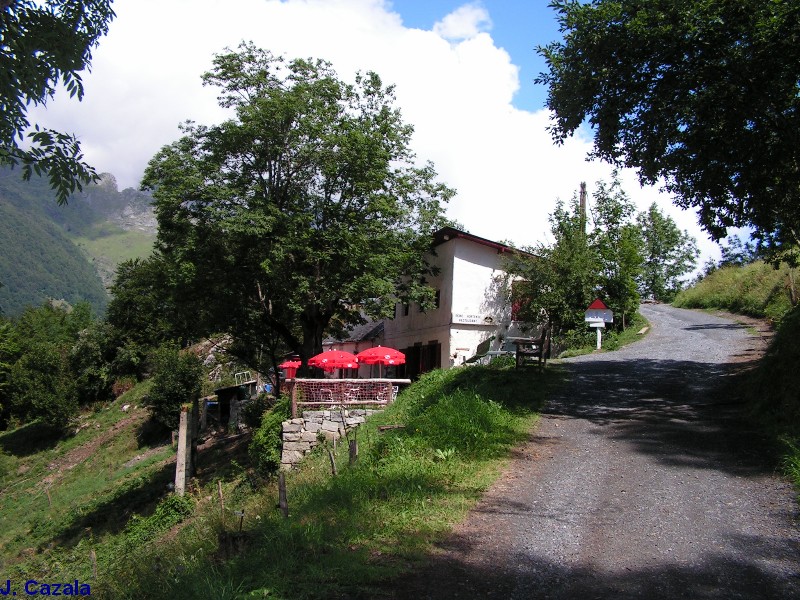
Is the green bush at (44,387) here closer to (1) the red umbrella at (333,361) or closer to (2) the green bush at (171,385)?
(2) the green bush at (171,385)

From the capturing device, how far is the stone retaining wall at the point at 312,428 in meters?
19.4

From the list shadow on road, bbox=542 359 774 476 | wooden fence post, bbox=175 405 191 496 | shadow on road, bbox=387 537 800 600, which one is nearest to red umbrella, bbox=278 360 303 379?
wooden fence post, bbox=175 405 191 496

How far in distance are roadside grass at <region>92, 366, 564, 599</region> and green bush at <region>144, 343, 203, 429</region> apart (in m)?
25.2

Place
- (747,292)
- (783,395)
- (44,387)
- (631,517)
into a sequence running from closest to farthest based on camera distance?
(631,517)
(783,395)
(747,292)
(44,387)

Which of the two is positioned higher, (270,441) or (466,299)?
(466,299)

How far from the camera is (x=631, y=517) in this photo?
24.1 ft

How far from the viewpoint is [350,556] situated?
20.1 feet

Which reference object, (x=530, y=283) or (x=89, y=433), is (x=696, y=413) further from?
(x=89, y=433)

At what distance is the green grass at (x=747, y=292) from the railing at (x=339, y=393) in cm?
1609

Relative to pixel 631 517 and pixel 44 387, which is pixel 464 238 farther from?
pixel 44 387

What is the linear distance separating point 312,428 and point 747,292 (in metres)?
25.5

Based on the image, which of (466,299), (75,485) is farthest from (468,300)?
(75,485)

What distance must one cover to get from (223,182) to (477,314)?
1227 centimetres

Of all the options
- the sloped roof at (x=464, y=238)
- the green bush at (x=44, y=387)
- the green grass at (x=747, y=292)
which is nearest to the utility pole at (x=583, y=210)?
the sloped roof at (x=464, y=238)
